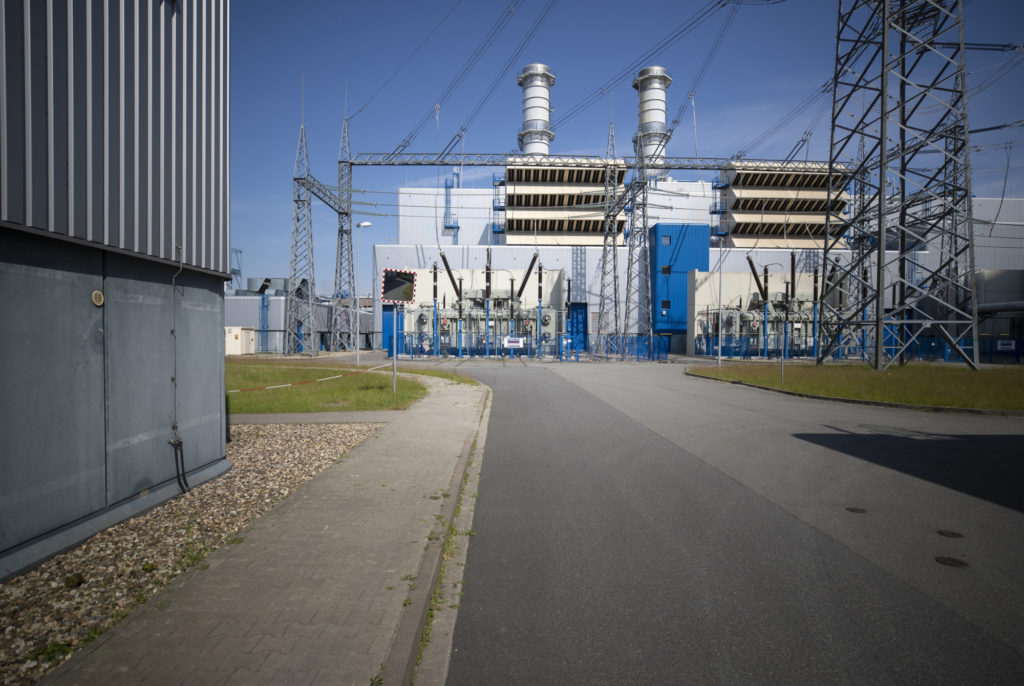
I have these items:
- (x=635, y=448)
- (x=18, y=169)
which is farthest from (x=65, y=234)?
(x=635, y=448)

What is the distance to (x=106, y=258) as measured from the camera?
5070mm

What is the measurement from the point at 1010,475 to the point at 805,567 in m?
4.82

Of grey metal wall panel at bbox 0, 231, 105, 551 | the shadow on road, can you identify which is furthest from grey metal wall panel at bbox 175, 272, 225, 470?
the shadow on road

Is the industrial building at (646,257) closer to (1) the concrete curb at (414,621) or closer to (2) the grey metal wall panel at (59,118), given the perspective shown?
(1) the concrete curb at (414,621)

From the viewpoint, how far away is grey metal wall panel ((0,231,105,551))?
158 inches

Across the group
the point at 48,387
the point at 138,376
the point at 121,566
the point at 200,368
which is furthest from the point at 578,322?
the point at 121,566

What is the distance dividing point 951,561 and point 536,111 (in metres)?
58.9

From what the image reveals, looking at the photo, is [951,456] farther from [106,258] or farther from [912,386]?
[106,258]

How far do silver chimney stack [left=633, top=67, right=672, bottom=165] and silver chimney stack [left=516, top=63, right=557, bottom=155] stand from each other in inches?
357

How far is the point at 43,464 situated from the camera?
429 cm

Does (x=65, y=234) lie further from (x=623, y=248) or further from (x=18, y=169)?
(x=623, y=248)

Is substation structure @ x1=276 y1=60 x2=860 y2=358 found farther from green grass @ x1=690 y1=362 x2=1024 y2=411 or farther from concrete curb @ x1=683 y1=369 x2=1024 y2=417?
concrete curb @ x1=683 y1=369 x2=1024 y2=417

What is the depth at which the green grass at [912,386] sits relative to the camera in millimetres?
14000

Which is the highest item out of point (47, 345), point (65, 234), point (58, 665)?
point (65, 234)
